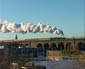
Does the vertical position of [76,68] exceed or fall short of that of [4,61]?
it falls short

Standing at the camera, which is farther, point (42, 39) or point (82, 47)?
point (42, 39)

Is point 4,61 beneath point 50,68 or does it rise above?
above

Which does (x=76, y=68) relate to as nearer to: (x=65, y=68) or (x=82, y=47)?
(x=65, y=68)

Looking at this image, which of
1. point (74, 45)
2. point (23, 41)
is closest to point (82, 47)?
point (74, 45)

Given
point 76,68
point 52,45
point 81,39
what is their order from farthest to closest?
1. point 52,45
2. point 81,39
3. point 76,68

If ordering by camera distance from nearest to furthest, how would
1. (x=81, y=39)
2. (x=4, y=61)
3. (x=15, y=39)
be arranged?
(x=4, y=61) → (x=81, y=39) → (x=15, y=39)

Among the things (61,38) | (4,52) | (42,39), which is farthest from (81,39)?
(4,52)

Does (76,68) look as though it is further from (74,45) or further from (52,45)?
(52,45)

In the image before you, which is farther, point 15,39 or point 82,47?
point 15,39

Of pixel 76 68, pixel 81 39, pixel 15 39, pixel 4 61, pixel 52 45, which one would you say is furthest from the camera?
pixel 15 39
